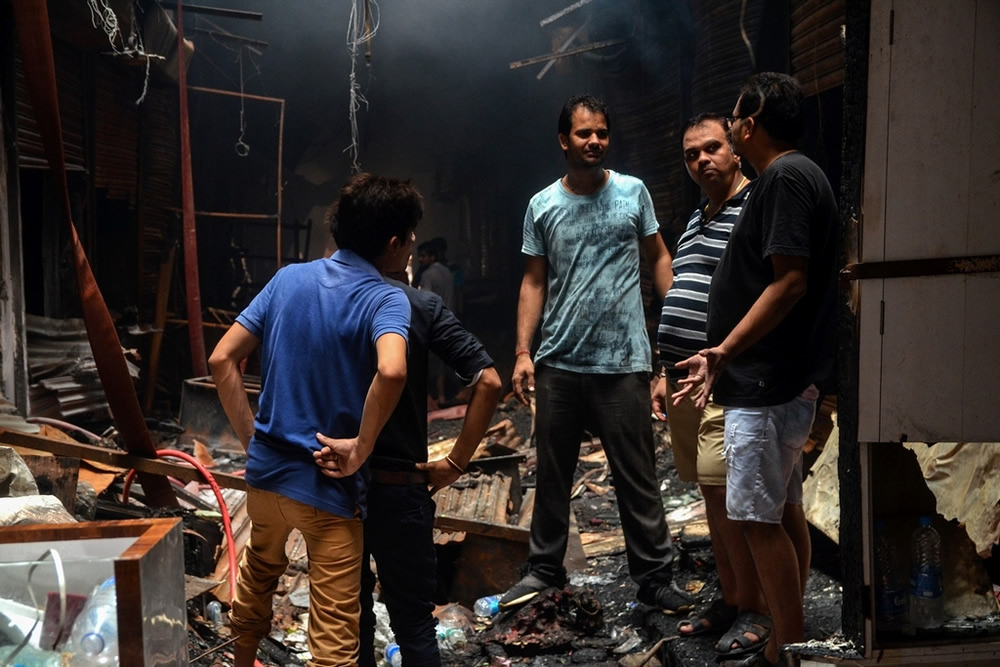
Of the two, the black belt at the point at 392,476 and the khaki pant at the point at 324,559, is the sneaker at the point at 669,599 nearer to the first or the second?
the black belt at the point at 392,476

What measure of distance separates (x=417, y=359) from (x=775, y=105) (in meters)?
1.73

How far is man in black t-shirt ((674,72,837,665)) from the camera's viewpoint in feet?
10.9

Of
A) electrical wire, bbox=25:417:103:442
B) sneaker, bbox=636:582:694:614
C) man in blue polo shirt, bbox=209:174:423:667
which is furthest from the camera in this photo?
Answer: electrical wire, bbox=25:417:103:442

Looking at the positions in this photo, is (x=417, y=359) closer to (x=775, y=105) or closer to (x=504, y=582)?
(x=775, y=105)

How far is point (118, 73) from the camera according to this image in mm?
10711

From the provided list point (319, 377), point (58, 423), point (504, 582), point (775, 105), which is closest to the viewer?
point (319, 377)

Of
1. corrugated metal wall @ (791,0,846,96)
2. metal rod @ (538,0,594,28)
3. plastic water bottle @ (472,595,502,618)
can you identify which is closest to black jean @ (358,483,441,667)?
plastic water bottle @ (472,595,502,618)

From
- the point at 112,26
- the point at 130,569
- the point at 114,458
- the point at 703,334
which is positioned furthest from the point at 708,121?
the point at 112,26

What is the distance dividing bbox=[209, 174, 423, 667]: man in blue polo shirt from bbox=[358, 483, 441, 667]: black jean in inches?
8.0

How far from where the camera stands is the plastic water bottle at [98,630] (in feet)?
6.78

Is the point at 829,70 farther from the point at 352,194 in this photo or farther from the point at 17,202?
the point at 17,202

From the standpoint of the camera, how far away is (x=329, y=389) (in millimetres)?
3240

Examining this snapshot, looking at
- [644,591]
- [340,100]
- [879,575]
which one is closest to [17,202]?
[644,591]

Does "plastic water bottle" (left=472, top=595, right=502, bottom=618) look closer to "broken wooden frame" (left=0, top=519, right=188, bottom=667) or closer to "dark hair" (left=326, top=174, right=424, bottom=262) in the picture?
"dark hair" (left=326, top=174, right=424, bottom=262)
